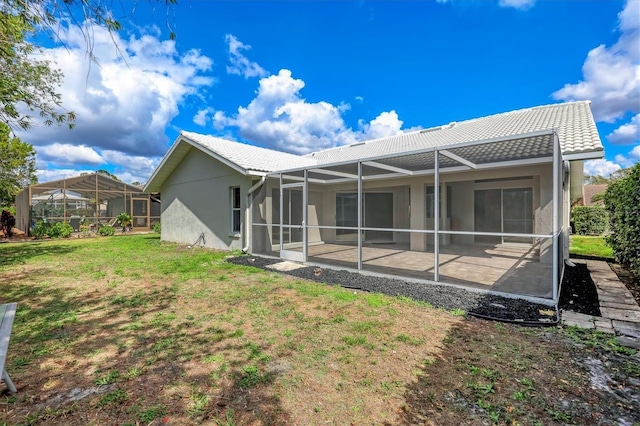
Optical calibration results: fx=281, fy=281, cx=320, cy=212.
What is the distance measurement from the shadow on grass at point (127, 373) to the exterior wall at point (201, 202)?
20.8ft

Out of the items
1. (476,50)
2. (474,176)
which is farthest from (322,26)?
(474,176)

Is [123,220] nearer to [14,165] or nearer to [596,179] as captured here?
[14,165]

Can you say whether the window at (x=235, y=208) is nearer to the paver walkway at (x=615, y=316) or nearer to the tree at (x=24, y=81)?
the tree at (x=24, y=81)

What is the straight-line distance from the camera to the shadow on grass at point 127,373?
2219mm

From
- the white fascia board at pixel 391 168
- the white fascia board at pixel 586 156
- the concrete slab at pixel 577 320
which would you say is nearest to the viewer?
the concrete slab at pixel 577 320

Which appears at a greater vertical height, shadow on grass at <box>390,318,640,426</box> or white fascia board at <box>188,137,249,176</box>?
white fascia board at <box>188,137,249,176</box>

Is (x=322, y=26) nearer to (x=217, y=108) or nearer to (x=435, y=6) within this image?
(x=435, y=6)

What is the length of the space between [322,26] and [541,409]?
1247 cm

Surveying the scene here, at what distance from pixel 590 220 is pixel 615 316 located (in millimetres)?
16575

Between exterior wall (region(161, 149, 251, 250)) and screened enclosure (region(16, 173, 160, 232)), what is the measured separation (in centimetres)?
677

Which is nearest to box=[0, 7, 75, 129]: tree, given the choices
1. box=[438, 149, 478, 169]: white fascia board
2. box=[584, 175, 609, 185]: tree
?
box=[438, 149, 478, 169]: white fascia board

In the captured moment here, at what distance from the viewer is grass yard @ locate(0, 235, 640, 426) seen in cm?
222

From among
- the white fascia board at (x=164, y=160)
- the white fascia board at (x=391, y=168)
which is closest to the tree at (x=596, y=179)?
the white fascia board at (x=391, y=168)

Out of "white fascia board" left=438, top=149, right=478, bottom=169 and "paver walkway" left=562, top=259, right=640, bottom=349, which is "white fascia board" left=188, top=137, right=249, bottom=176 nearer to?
"white fascia board" left=438, top=149, right=478, bottom=169
